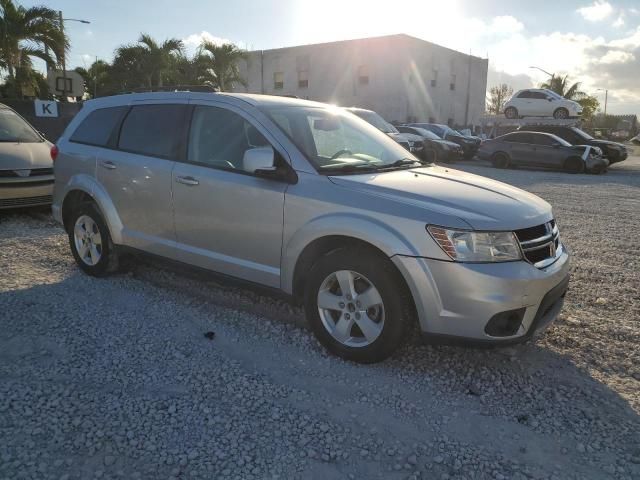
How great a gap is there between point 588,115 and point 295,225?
2388 inches

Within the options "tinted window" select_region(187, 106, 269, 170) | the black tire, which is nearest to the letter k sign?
the black tire

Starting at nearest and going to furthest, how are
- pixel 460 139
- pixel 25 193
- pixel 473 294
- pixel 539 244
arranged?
pixel 473 294 → pixel 539 244 → pixel 25 193 → pixel 460 139

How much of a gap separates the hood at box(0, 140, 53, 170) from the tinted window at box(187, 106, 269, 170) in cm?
460

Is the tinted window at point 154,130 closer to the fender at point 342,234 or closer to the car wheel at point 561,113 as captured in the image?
the fender at point 342,234

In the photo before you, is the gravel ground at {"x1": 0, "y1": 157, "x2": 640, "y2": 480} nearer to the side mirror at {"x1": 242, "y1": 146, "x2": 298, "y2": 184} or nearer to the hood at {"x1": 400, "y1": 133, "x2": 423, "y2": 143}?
Result: the side mirror at {"x1": 242, "y1": 146, "x2": 298, "y2": 184}

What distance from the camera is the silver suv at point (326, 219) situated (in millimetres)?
3131

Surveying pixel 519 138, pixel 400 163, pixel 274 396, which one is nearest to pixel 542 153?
pixel 519 138

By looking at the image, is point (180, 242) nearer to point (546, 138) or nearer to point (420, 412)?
point (420, 412)

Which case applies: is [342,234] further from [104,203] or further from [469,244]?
[104,203]

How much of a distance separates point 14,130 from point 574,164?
55.5 feet

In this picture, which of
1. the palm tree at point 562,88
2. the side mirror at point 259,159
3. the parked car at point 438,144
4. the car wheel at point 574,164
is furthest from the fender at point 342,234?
the palm tree at point 562,88

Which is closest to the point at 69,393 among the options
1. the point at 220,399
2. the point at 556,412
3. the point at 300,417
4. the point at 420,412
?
the point at 220,399

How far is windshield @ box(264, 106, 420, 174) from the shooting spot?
387 centimetres

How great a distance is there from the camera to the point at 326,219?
11.4 feet
